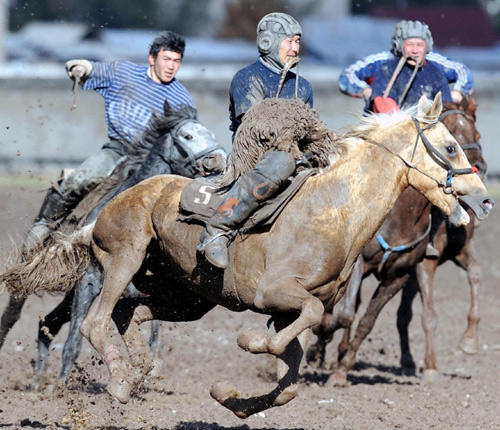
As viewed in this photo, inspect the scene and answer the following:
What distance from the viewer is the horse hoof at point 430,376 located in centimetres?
848

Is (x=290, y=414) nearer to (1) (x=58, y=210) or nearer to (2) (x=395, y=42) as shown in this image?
(1) (x=58, y=210)

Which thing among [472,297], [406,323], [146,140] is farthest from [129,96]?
[472,297]

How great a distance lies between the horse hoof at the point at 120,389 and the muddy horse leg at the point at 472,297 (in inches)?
170

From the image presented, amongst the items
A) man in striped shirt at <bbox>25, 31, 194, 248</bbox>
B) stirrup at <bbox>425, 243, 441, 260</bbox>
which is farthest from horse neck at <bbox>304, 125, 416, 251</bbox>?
stirrup at <bbox>425, 243, 441, 260</bbox>

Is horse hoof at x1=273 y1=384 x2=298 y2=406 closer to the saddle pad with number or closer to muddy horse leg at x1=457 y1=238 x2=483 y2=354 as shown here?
the saddle pad with number

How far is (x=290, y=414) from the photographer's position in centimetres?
715

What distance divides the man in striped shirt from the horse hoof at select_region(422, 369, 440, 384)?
3.14 metres

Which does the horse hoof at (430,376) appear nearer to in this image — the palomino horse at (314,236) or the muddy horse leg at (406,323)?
the muddy horse leg at (406,323)

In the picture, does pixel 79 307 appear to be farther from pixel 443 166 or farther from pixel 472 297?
pixel 472 297

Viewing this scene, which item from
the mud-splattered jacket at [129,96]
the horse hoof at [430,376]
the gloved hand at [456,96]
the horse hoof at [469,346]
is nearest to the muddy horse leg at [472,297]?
the horse hoof at [469,346]

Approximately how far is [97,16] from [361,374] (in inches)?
1447

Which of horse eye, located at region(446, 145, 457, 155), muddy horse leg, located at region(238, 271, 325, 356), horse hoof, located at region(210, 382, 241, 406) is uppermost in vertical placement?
horse eye, located at region(446, 145, 457, 155)

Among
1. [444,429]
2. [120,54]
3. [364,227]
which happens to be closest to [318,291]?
[364,227]

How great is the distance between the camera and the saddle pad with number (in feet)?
18.1
